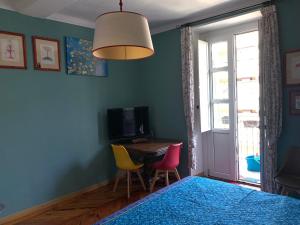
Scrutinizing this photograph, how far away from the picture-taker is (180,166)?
4.10m

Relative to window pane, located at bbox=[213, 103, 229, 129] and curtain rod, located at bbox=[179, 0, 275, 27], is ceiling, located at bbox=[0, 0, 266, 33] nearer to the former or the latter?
curtain rod, located at bbox=[179, 0, 275, 27]

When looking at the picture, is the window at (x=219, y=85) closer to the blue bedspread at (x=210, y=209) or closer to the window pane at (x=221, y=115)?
the window pane at (x=221, y=115)

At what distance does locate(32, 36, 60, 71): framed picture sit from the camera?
10.2 ft

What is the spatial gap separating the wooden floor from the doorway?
1173 millimetres

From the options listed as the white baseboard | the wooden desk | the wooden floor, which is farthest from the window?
the white baseboard

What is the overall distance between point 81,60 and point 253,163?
3296 mm

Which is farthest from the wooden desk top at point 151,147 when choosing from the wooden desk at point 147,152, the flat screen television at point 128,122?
the flat screen television at point 128,122

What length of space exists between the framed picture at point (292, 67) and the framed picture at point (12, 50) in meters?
3.27

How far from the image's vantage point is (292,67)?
2865 millimetres

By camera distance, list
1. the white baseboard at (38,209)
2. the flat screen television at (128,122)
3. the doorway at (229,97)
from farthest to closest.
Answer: the flat screen television at (128,122) < the doorway at (229,97) < the white baseboard at (38,209)

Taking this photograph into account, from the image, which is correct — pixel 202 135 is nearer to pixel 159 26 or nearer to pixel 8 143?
pixel 159 26

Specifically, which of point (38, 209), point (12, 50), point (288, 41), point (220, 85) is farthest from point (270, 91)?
point (38, 209)

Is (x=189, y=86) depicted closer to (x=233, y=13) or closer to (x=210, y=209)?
(x=233, y=13)

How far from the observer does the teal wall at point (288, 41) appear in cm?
282
